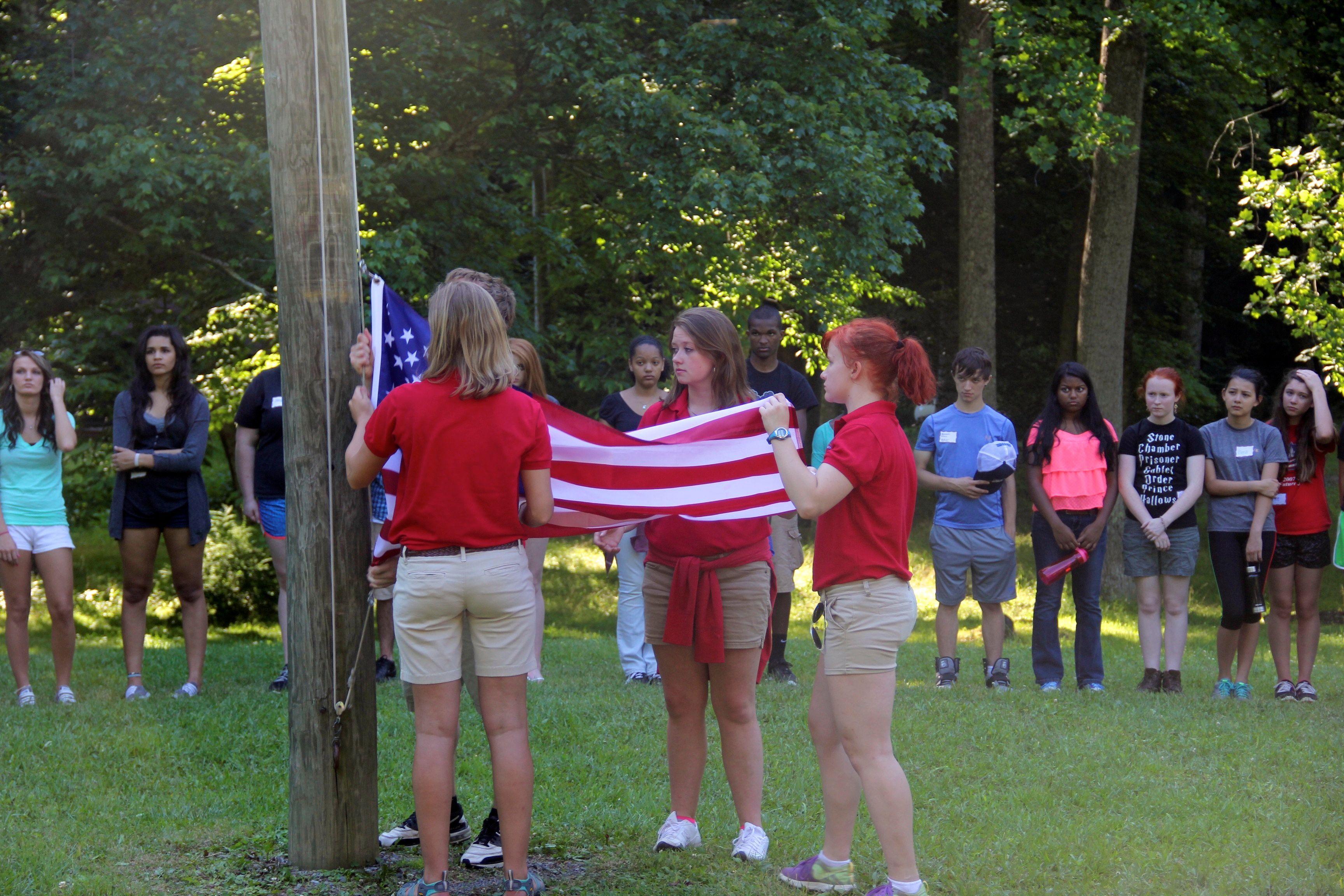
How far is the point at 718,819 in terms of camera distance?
561cm

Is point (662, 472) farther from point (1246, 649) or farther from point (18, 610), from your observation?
point (1246, 649)

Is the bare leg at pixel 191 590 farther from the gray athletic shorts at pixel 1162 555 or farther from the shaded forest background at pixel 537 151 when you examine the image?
the gray athletic shorts at pixel 1162 555

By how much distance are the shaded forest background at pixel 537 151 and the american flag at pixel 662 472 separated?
7465mm

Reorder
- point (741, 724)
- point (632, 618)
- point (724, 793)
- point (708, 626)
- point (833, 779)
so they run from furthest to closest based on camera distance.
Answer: point (632, 618) → point (724, 793) → point (741, 724) → point (708, 626) → point (833, 779)

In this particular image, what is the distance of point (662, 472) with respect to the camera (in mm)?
5258

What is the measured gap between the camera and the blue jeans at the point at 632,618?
29.7 feet

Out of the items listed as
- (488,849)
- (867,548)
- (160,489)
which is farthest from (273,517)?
(867,548)

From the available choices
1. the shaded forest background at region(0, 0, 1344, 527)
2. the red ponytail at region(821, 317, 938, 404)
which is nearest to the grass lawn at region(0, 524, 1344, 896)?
the red ponytail at region(821, 317, 938, 404)

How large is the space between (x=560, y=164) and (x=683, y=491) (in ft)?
34.1

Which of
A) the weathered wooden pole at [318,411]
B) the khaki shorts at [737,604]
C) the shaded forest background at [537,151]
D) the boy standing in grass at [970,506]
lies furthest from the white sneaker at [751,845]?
the shaded forest background at [537,151]

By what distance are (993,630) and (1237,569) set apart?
5.38 ft

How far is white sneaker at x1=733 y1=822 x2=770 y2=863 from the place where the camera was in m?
5.00

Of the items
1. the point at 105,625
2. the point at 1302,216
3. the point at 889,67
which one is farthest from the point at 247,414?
the point at 1302,216

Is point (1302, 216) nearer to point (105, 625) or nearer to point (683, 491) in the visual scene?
point (683, 491)
